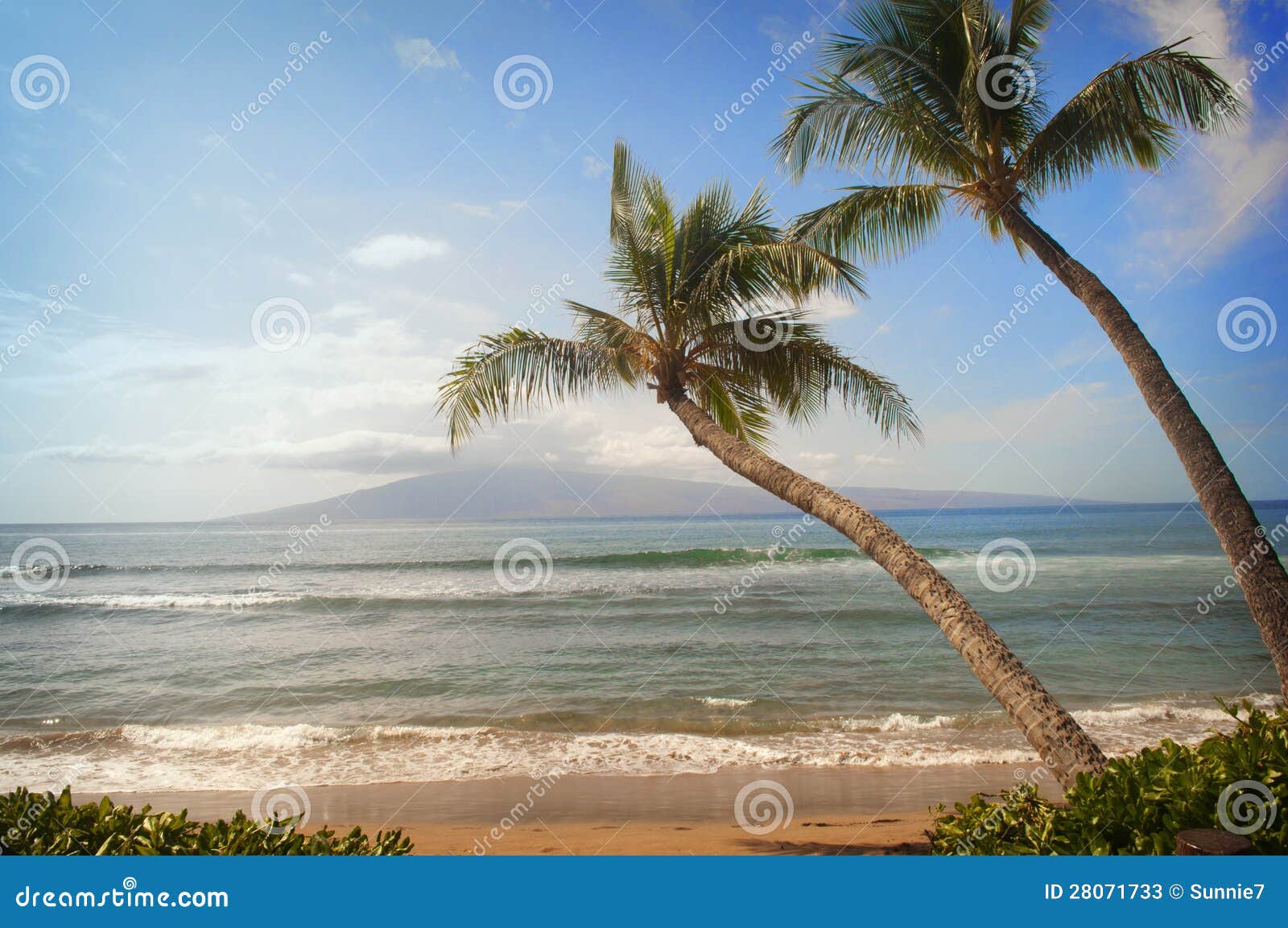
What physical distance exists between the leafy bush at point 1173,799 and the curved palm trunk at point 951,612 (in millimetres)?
480

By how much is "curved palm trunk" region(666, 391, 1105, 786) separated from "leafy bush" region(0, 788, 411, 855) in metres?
3.66

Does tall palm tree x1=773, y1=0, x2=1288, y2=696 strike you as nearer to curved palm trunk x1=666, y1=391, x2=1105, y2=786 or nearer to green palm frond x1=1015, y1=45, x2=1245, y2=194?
green palm frond x1=1015, y1=45, x2=1245, y2=194

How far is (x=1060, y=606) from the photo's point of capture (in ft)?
66.3

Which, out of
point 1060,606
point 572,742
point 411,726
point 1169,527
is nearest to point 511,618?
point 411,726

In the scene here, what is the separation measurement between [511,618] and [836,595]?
10.6m

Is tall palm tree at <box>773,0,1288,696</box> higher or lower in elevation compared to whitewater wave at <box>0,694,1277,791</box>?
higher

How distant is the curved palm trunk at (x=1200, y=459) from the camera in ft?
14.7

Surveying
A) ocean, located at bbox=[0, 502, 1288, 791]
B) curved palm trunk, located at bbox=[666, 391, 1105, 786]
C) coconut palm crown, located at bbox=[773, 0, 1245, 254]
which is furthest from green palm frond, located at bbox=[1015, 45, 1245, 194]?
ocean, located at bbox=[0, 502, 1288, 791]

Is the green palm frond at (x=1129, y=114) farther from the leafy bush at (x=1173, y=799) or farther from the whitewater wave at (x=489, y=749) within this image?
the whitewater wave at (x=489, y=749)

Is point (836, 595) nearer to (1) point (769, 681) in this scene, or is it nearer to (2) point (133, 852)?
(1) point (769, 681)

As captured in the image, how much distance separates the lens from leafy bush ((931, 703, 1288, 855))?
2.74 meters

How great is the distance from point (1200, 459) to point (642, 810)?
6127mm

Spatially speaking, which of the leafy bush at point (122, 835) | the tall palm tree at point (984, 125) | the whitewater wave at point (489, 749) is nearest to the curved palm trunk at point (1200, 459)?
the tall palm tree at point (984, 125)

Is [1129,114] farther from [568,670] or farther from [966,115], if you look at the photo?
[568,670]
